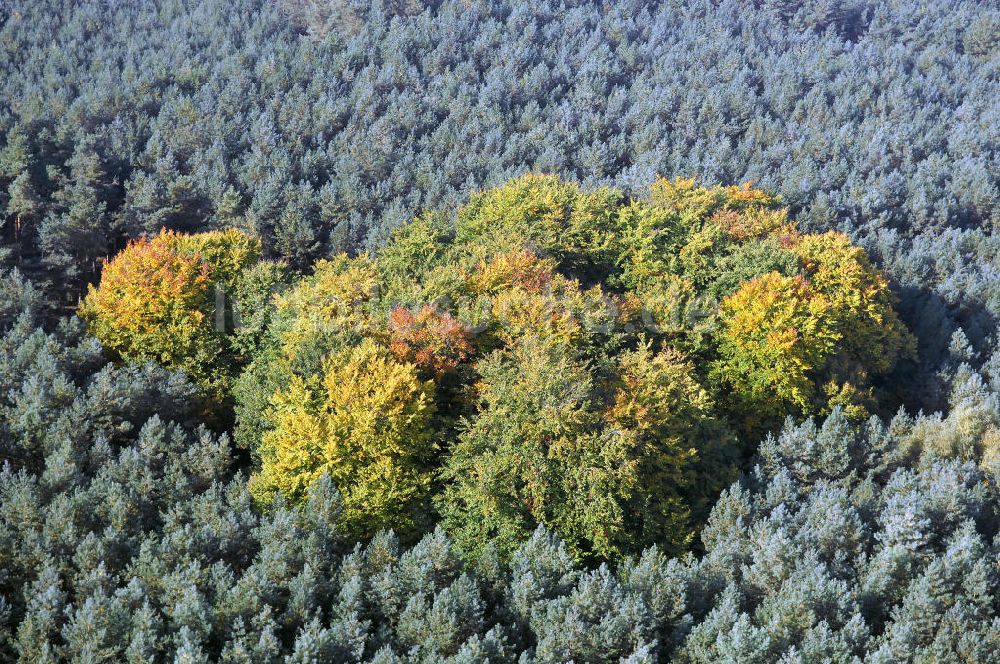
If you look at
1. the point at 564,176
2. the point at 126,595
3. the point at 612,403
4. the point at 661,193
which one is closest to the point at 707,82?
the point at 564,176

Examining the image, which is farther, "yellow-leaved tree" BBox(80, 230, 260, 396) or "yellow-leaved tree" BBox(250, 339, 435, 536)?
"yellow-leaved tree" BBox(80, 230, 260, 396)

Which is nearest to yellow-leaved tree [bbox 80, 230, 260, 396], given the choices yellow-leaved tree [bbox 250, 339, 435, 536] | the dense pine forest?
the dense pine forest

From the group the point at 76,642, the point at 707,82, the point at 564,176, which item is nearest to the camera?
the point at 76,642

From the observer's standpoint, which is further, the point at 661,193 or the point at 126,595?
the point at 661,193

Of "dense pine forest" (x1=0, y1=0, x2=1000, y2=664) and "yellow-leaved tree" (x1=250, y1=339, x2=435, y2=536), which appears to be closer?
"dense pine forest" (x1=0, y1=0, x2=1000, y2=664)

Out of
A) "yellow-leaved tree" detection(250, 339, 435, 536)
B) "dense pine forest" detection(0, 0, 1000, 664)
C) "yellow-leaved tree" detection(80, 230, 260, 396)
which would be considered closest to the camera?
"dense pine forest" detection(0, 0, 1000, 664)

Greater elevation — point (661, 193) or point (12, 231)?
point (661, 193)

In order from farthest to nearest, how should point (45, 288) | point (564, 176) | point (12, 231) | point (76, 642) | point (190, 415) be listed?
point (564, 176) < point (12, 231) < point (45, 288) < point (190, 415) < point (76, 642)

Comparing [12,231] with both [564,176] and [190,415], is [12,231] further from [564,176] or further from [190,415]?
[564,176]

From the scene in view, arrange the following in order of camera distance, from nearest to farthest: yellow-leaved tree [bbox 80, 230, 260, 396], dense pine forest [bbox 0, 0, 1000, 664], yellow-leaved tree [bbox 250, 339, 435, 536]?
1. dense pine forest [bbox 0, 0, 1000, 664]
2. yellow-leaved tree [bbox 250, 339, 435, 536]
3. yellow-leaved tree [bbox 80, 230, 260, 396]

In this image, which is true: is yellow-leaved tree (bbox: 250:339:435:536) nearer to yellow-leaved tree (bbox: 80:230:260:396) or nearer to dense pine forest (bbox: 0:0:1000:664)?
dense pine forest (bbox: 0:0:1000:664)
